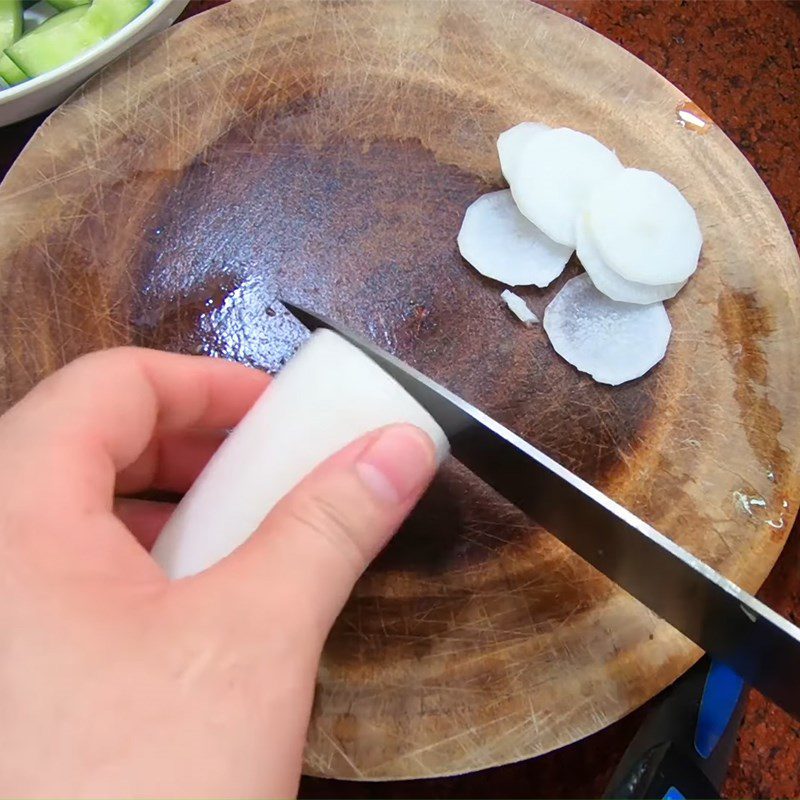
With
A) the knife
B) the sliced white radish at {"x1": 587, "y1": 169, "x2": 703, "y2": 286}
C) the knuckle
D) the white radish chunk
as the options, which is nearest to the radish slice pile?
the sliced white radish at {"x1": 587, "y1": 169, "x2": 703, "y2": 286}

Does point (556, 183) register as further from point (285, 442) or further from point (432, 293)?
point (285, 442)

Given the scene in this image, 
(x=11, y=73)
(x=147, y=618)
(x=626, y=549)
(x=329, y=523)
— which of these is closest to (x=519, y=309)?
(x=626, y=549)

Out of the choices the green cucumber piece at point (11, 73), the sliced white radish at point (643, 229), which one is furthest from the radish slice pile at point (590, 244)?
the green cucumber piece at point (11, 73)

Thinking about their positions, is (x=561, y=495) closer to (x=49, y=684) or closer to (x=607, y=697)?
(x=607, y=697)

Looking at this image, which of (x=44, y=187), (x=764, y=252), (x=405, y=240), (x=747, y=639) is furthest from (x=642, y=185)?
(x=44, y=187)

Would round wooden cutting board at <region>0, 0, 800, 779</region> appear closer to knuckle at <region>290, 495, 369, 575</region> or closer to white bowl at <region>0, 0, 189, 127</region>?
white bowl at <region>0, 0, 189, 127</region>

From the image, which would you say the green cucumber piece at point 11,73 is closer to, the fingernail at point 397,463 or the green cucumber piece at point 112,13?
the green cucumber piece at point 112,13
